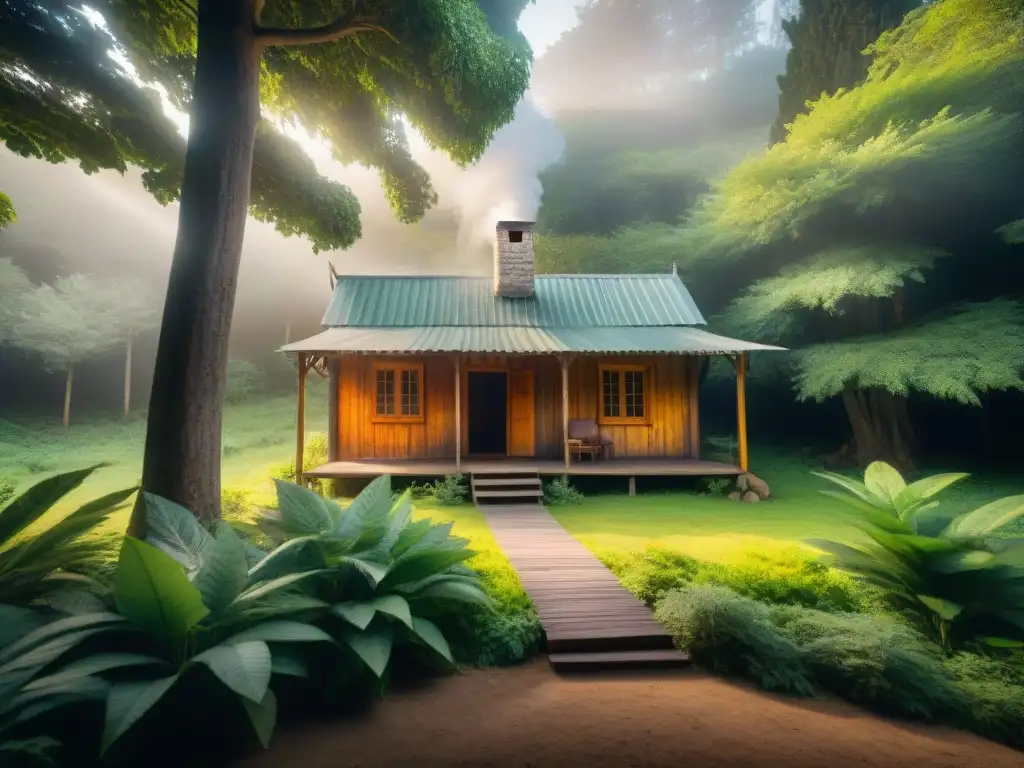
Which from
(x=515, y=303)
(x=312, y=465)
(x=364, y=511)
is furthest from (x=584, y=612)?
(x=515, y=303)

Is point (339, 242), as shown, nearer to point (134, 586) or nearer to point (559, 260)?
point (134, 586)

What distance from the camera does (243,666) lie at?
1992 mm

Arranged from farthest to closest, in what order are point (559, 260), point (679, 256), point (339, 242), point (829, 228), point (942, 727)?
point (559, 260), point (679, 256), point (829, 228), point (339, 242), point (942, 727)

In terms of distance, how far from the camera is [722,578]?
15.0 ft

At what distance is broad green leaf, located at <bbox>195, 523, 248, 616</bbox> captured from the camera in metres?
2.44

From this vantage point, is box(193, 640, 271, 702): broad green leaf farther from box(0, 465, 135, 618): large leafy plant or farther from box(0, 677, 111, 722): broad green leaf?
box(0, 465, 135, 618): large leafy plant

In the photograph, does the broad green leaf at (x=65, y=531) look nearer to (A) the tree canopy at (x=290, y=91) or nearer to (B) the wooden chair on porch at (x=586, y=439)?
(A) the tree canopy at (x=290, y=91)

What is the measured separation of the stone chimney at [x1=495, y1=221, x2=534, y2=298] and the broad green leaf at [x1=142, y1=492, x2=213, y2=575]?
10.7 m

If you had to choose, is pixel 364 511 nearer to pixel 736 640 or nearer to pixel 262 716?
pixel 262 716

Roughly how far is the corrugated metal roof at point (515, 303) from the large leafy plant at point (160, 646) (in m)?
10.1

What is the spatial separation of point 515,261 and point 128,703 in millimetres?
12180

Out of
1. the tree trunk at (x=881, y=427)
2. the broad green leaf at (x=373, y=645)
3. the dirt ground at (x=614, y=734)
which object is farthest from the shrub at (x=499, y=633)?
the tree trunk at (x=881, y=427)

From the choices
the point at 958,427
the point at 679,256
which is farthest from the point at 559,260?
the point at 958,427

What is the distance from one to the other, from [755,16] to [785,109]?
2826 centimetres
